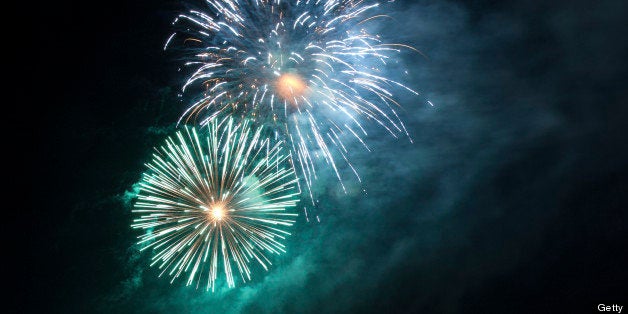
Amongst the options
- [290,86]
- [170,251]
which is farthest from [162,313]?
[290,86]

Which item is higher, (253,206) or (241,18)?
(241,18)

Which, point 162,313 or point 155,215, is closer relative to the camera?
point 155,215

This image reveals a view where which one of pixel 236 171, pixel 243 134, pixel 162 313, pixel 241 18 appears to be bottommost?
pixel 162 313

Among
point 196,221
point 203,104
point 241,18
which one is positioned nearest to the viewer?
point 241,18

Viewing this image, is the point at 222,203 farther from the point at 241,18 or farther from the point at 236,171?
the point at 241,18

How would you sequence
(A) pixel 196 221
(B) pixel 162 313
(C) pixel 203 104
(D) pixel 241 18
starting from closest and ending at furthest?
(D) pixel 241 18
(C) pixel 203 104
(A) pixel 196 221
(B) pixel 162 313
